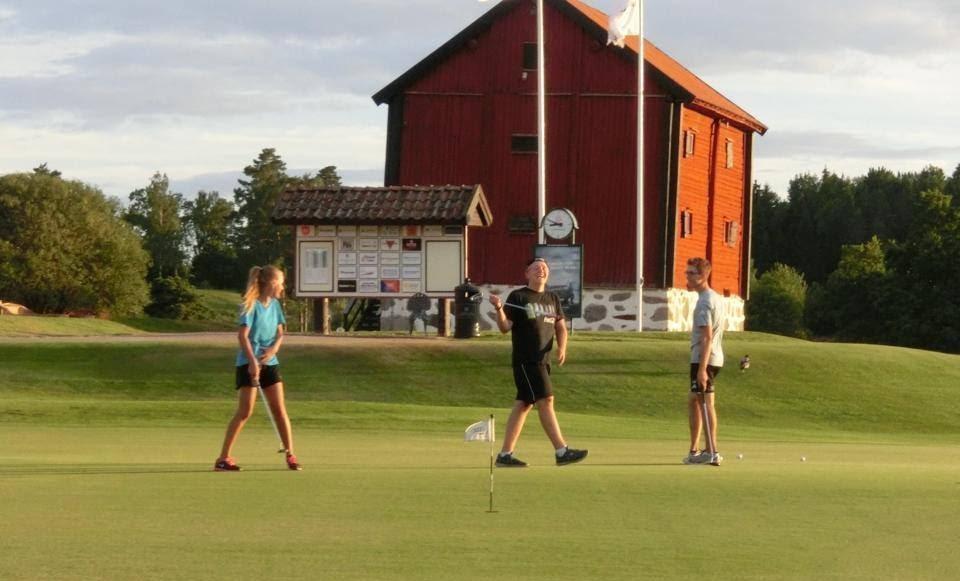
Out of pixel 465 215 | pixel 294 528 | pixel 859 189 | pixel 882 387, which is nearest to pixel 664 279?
pixel 465 215

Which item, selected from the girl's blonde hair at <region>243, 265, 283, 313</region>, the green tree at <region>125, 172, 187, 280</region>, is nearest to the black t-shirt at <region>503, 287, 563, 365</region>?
the girl's blonde hair at <region>243, 265, 283, 313</region>

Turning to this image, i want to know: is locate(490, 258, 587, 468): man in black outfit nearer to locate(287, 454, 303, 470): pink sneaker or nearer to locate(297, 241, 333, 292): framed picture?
locate(287, 454, 303, 470): pink sneaker

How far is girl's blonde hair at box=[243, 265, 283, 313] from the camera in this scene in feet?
49.6

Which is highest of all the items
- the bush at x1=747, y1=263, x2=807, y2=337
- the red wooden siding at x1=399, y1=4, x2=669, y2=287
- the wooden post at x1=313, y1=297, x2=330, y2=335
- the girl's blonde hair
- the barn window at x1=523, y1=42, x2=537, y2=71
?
the barn window at x1=523, y1=42, x2=537, y2=71

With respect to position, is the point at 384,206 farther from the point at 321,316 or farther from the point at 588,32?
the point at 588,32

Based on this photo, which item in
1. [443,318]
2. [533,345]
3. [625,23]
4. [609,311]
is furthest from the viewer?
[609,311]

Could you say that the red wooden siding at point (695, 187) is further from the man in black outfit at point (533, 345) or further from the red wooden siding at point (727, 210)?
the man in black outfit at point (533, 345)

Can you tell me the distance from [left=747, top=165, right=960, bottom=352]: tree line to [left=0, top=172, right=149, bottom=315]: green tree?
3538 cm

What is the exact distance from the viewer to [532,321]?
609 inches

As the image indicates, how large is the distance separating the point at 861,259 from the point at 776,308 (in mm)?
5747

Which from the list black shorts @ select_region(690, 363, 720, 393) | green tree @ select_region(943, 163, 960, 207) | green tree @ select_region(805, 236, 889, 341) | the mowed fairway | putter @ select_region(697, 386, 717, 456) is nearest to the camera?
the mowed fairway

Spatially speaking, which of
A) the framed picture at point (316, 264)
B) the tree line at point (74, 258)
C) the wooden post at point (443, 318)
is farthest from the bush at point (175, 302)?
the wooden post at point (443, 318)

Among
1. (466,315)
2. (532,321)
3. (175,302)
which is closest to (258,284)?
(532,321)

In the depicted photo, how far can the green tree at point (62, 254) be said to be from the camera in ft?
309
